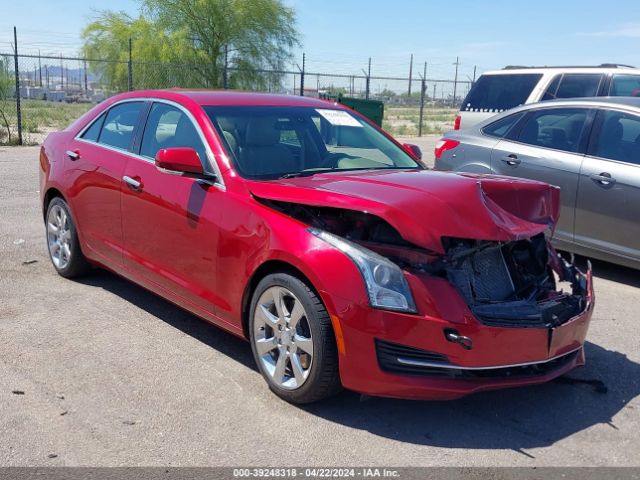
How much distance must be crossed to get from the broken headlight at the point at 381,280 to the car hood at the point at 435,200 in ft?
0.61

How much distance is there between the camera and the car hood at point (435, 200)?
3613mm

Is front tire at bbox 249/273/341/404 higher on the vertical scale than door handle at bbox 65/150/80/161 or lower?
lower

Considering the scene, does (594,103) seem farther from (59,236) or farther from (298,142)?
(59,236)

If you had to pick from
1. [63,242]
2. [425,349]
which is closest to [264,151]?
[425,349]

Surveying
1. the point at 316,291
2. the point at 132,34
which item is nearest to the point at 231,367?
the point at 316,291

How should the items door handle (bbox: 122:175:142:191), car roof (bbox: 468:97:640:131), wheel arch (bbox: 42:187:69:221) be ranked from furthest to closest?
car roof (bbox: 468:97:640:131) → wheel arch (bbox: 42:187:69:221) → door handle (bbox: 122:175:142:191)

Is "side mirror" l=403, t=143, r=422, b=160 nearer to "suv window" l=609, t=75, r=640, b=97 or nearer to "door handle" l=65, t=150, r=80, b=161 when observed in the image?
"door handle" l=65, t=150, r=80, b=161

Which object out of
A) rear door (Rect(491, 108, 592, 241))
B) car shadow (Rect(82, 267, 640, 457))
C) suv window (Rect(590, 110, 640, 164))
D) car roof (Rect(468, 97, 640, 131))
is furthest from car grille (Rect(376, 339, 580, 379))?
car roof (Rect(468, 97, 640, 131))

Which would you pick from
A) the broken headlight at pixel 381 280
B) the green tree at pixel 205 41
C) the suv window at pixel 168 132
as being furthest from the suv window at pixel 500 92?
the green tree at pixel 205 41

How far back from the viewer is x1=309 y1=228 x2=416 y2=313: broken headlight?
3531 mm

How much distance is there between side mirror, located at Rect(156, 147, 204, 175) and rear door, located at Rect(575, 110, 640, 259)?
382 centimetres

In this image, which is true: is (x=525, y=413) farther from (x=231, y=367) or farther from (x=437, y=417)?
(x=231, y=367)

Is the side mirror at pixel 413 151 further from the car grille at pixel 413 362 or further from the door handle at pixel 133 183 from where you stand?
the car grille at pixel 413 362

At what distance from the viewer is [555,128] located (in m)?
7.00
